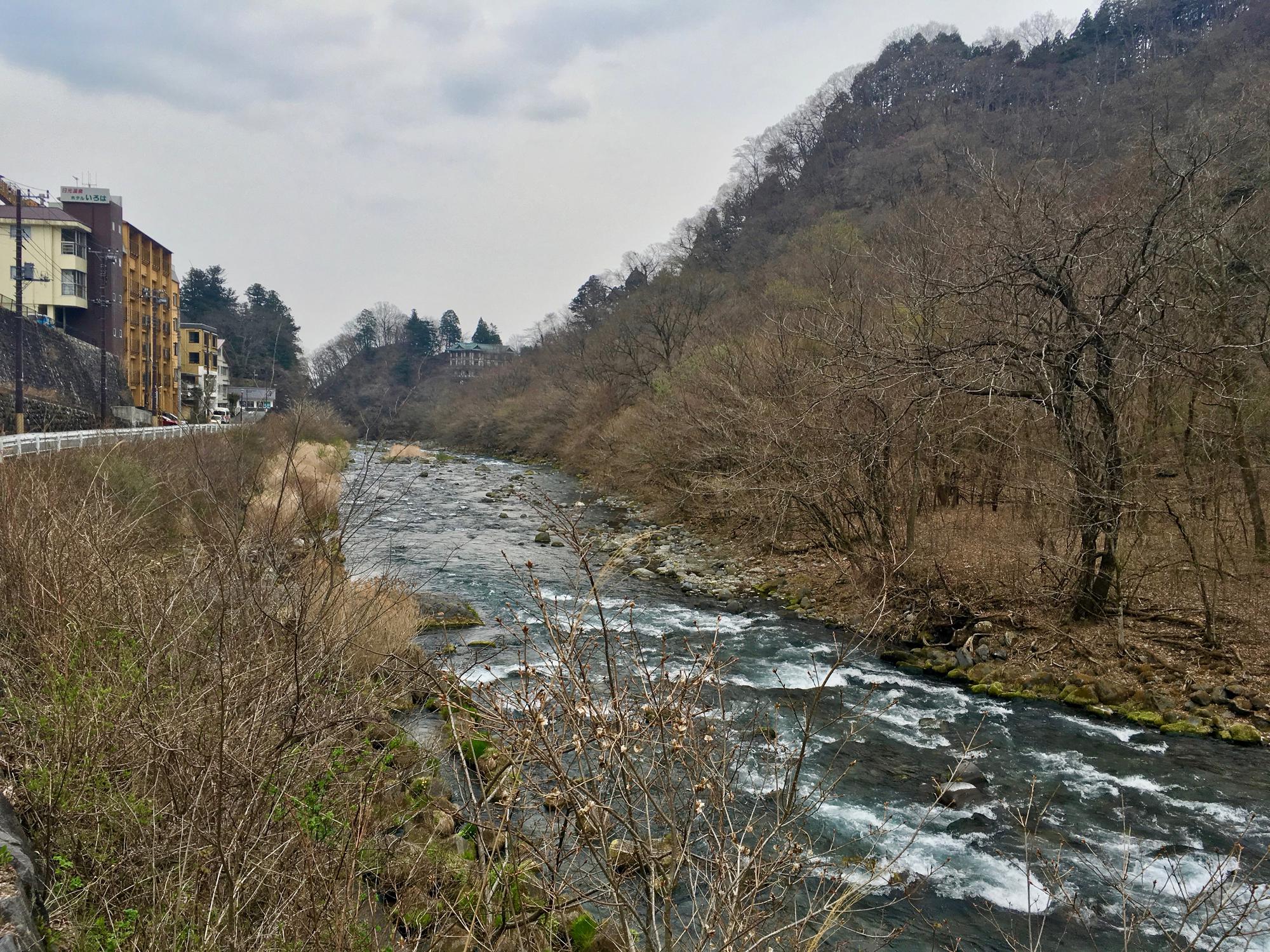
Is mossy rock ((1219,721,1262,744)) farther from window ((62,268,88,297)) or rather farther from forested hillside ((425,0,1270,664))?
window ((62,268,88,297))

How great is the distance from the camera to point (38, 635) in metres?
5.35

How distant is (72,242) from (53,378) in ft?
50.7

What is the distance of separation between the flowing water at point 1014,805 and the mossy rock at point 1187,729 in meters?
0.16

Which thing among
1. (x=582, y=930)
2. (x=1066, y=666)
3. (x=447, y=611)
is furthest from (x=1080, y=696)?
(x=447, y=611)

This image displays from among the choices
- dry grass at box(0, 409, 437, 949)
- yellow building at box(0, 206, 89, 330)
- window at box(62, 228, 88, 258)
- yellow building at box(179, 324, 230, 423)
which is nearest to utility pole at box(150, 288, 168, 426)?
yellow building at box(179, 324, 230, 423)

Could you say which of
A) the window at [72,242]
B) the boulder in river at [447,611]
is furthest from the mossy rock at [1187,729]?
the window at [72,242]

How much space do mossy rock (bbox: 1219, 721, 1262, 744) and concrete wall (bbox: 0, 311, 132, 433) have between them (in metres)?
27.1

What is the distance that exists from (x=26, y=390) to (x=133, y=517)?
2518cm

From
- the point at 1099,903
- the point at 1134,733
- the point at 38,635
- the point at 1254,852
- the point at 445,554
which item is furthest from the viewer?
the point at 445,554

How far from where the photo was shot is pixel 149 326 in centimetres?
4969

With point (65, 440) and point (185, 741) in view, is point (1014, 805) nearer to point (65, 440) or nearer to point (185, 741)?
point (185, 741)

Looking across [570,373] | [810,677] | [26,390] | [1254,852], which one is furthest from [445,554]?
[570,373]

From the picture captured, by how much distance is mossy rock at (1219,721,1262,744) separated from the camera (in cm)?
812

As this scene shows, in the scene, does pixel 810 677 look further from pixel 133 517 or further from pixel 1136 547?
pixel 133 517
